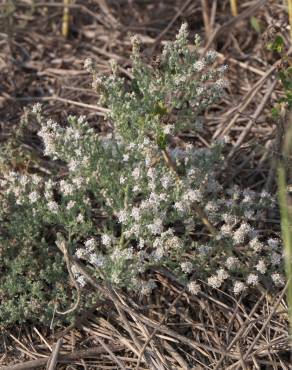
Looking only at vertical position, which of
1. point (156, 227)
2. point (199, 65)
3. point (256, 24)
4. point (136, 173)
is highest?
point (199, 65)

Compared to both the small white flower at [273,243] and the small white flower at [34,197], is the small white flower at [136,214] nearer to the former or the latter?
the small white flower at [34,197]

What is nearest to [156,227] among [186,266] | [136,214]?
[136,214]

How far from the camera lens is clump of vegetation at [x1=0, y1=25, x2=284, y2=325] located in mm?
2736

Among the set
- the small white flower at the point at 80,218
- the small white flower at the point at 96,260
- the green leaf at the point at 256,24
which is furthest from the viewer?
the green leaf at the point at 256,24

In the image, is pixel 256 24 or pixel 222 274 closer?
pixel 222 274

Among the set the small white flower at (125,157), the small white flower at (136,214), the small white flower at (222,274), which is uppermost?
the small white flower at (125,157)

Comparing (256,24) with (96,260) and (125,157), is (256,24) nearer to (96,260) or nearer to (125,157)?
(125,157)

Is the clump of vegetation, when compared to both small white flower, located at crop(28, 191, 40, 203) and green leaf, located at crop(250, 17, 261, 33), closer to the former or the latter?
small white flower, located at crop(28, 191, 40, 203)

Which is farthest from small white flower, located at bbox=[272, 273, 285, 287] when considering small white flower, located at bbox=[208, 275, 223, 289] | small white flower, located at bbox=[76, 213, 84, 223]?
small white flower, located at bbox=[76, 213, 84, 223]

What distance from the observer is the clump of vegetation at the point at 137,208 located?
2736mm

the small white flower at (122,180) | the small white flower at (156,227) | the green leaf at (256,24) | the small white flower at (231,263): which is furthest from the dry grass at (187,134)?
the small white flower at (122,180)

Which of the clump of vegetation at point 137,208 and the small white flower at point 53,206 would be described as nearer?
the clump of vegetation at point 137,208

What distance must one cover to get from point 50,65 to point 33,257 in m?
1.69

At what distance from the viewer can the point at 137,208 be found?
276cm
